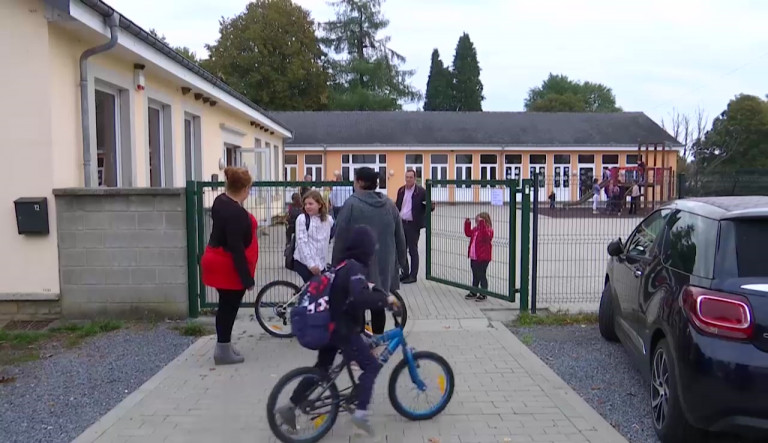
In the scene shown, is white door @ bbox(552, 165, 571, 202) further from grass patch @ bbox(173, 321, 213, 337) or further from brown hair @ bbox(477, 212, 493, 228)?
grass patch @ bbox(173, 321, 213, 337)

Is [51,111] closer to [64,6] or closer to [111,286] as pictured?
[64,6]

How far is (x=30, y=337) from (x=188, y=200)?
7.47 ft

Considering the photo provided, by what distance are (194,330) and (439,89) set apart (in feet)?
224

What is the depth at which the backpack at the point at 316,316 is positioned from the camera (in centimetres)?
428

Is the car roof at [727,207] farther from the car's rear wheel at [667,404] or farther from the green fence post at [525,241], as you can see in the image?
the green fence post at [525,241]

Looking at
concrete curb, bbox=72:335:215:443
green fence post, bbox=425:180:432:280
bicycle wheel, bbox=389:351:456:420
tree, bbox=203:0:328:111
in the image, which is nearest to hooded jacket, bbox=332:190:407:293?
bicycle wheel, bbox=389:351:456:420

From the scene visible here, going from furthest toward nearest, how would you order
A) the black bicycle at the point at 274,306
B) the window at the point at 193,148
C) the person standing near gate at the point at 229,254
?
the window at the point at 193,148
the black bicycle at the point at 274,306
the person standing near gate at the point at 229,254

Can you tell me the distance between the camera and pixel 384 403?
5230 mm

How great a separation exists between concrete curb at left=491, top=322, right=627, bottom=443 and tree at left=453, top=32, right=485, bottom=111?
66.8m

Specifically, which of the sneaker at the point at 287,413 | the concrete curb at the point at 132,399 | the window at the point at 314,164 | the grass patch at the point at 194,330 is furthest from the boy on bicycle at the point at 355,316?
the window at the point at 314,164

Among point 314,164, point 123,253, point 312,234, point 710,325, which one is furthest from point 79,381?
point 314,164

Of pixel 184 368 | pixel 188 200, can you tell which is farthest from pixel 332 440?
pixel 188 200

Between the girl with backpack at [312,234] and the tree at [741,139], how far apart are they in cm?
5221

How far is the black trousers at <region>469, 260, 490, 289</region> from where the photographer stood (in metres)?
9.13
